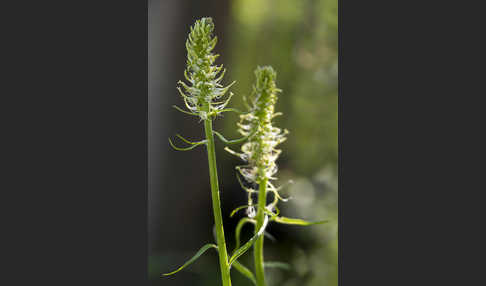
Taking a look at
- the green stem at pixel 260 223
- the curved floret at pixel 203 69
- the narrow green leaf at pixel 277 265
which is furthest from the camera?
the narrow green leaf at pixel 277 265

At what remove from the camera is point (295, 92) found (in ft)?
4.00

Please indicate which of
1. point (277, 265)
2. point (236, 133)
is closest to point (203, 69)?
point (236, 133)

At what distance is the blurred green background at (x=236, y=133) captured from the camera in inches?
42.8

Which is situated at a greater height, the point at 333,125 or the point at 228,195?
the point at 333,125

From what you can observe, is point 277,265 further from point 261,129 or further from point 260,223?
point 261,129

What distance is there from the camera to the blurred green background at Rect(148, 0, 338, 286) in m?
1.09

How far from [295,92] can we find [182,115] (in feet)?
1.07

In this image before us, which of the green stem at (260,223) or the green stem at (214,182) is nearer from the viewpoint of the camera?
the green stem at (214,182)

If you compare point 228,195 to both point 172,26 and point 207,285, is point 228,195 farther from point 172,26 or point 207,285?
point 172,26

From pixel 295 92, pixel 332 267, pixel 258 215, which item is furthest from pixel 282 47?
pixel 332 267

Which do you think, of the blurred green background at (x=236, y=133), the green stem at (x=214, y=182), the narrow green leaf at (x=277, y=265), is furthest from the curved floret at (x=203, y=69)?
the narrow green leaf at (x=277, y=265)

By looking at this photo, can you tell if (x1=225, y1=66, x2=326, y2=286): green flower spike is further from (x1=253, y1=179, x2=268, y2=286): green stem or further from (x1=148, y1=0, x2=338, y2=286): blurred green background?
(x1=148, y1=0, x2=338, y2=286): blurred green background

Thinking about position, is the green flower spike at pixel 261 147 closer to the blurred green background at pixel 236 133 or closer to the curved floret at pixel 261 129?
the curved floret at pixel 261 129

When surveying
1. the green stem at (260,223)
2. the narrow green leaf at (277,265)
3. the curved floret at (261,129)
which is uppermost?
the curved floret at (261,129)
